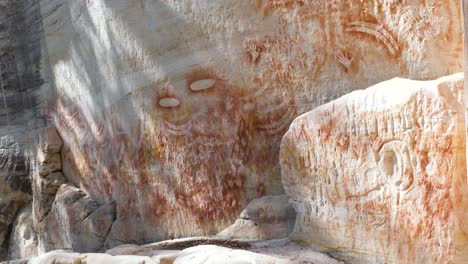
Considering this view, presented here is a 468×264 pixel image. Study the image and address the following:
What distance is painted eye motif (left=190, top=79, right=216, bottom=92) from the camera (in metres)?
4.08

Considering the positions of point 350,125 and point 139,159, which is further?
point 139,159

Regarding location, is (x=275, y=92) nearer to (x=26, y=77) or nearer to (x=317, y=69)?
(x=317, y=69)

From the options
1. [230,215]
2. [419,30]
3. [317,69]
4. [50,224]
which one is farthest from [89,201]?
[419,30]

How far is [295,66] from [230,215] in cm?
114

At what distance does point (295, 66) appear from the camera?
3531 mm

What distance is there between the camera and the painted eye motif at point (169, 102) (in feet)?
14.3

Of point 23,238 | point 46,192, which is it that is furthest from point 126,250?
point 23,238

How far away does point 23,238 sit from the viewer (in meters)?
6.62

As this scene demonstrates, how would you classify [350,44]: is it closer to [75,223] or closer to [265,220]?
[265,220]

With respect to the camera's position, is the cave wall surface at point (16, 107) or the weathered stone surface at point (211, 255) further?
the cave wall surface at point (16, 107)

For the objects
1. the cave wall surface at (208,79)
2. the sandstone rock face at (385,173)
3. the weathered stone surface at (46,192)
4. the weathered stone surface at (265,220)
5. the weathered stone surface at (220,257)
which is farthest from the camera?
the weathered stone surface at (46,192)

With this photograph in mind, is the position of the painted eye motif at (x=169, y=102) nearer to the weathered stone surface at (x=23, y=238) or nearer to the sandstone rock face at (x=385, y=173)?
the sandstone rock face at (x=385, y=173)

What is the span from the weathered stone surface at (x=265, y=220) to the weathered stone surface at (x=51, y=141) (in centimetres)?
303

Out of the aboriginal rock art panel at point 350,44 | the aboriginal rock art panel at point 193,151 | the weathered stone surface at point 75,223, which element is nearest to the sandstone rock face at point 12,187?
the weathered stone surface at point 75,223
